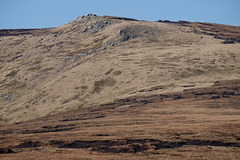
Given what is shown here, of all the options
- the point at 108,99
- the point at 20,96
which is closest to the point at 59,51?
the point at 20,96

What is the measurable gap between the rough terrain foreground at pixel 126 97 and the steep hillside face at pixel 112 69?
0.43 meters

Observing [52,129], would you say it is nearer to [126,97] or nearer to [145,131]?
[145,131]

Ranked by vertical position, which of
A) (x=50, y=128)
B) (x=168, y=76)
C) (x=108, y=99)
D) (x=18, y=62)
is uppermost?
(x=18, y=62)

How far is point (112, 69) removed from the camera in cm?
14025

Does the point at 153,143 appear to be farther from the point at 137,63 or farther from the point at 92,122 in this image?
the point at 137,63

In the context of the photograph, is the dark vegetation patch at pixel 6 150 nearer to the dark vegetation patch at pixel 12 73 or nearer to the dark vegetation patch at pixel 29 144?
the dark vegetation patch at pixel 29 144

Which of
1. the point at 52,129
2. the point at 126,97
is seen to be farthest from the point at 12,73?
the point at 52,129

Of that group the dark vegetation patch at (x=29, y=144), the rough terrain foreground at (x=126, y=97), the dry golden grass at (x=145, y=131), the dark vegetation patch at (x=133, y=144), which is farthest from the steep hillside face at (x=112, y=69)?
the dark vegetation patch at (x=133, y=144)

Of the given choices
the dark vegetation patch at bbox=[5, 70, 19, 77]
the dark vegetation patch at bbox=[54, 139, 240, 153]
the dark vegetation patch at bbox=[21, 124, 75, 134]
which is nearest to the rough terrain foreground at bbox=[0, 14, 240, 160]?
the dark vegetation patch at bbox=[54, 139, 240, 153]

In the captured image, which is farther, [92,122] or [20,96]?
[20,96]

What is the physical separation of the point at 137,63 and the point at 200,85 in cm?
3580

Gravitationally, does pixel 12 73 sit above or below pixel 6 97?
above

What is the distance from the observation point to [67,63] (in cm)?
16662

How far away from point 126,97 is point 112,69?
2894 cm
